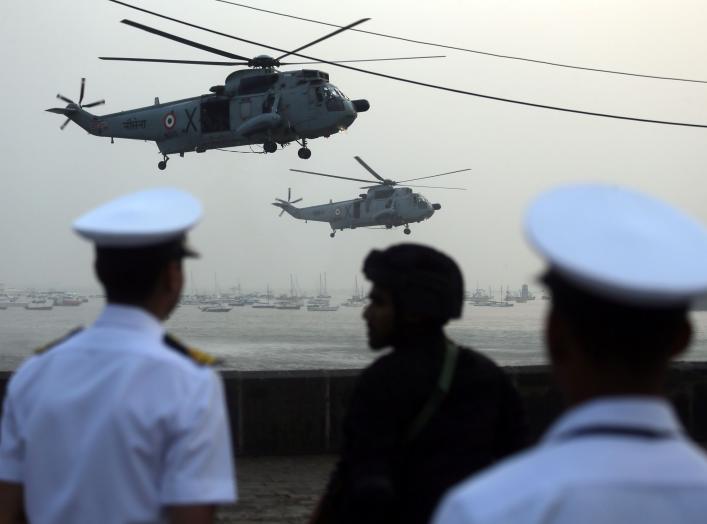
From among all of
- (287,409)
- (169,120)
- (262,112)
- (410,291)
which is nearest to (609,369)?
(410,291)

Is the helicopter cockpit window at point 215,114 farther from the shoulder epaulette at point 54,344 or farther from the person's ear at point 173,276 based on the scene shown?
the person's ear at point 173,276

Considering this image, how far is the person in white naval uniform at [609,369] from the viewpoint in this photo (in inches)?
59.9

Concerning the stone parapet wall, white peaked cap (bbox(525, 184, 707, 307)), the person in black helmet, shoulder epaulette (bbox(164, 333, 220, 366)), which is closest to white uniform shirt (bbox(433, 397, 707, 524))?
white peaked cap (bbox(525, 184, 707, 307))

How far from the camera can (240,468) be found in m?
9.02

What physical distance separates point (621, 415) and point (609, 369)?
0.26 ft

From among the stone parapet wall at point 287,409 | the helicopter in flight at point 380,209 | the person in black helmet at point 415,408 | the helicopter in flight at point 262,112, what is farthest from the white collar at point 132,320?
the helicopter in flight at point 380,209

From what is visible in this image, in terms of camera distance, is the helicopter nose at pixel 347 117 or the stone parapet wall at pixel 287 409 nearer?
the stone parapet wall at pixel 287 409

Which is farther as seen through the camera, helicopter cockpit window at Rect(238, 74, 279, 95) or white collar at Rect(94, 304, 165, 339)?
helicopter cockpit window at Rect(238, 74, 279, 95)

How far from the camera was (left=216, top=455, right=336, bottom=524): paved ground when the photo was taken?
24.3 feet

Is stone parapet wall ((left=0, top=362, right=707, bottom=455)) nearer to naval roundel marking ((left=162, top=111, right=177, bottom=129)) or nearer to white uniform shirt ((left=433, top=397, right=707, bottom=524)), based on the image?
A: white uniform shirt ((left=433, top=397, right=707, bottom=524))

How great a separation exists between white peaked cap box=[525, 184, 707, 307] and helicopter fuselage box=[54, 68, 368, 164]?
30743mm

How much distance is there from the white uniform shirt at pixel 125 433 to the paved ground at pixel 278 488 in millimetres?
4703

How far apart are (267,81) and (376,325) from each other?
3033 cm

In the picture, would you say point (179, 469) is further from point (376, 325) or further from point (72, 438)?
point (376, 325)
